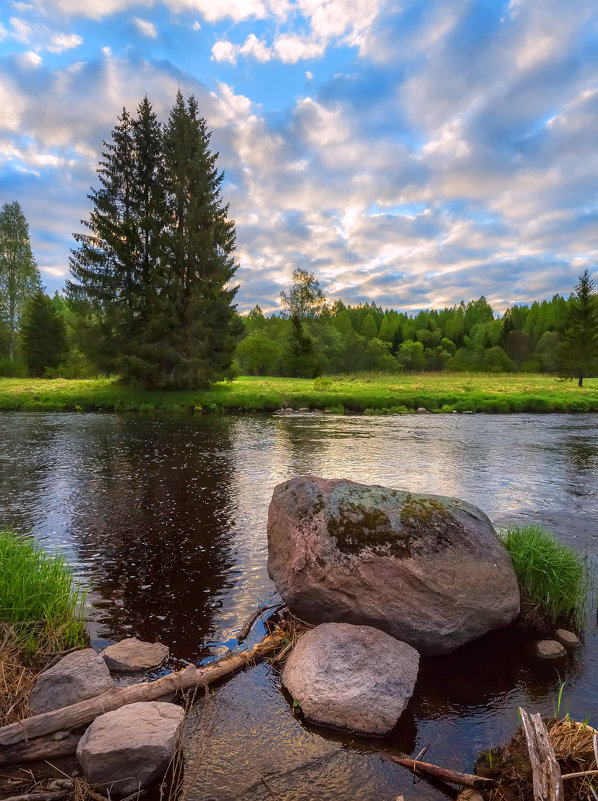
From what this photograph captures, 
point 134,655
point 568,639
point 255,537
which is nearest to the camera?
point 134,655

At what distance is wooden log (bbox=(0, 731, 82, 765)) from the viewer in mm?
4191

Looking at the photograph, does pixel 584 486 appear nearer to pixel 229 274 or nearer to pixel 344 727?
pixel 344 727

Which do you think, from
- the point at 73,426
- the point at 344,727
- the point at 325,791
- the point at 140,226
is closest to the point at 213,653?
the point at 344,727

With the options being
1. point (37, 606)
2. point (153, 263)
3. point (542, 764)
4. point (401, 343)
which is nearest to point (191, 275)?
point (153, 263)

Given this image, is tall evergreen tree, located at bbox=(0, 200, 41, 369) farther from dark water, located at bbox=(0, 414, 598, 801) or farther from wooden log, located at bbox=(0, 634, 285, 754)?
wooden log, located at bbox=(0, 634, 285, 754)

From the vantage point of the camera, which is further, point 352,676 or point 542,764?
point 352,676

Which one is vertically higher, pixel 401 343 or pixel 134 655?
pixel 401 343

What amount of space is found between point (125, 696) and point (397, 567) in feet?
A: 10.7

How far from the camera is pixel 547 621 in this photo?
688cm

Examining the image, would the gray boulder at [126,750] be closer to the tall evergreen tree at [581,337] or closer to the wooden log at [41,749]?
the wooden log at [41,749]

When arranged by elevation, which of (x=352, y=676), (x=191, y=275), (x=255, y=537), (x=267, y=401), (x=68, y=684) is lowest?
(x=255, y=537)

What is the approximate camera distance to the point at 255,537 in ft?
34.6

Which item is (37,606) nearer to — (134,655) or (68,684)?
(134,655)

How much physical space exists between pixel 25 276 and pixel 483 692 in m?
72.6
